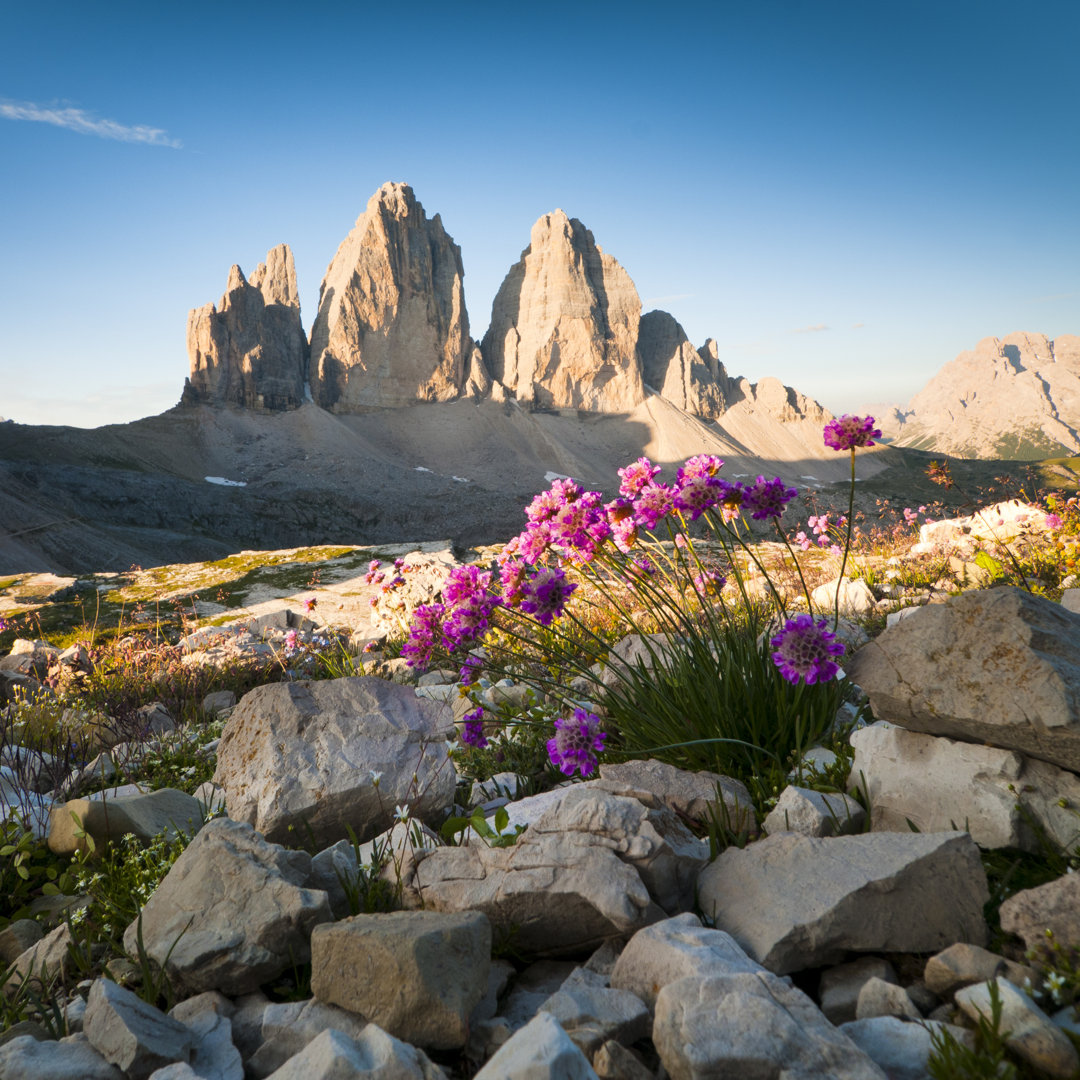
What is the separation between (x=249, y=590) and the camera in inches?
414

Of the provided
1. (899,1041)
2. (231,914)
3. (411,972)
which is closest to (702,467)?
(899,1041)

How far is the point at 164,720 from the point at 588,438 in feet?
340

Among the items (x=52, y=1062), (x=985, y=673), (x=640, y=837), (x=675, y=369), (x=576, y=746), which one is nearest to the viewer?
(x=52, y=1062)

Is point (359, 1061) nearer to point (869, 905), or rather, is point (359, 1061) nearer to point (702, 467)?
point (869, 905)

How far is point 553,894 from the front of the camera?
215 centimetres

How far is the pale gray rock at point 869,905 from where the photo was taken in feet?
6.60

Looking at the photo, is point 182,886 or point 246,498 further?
point 246,498

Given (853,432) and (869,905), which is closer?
(869,905)

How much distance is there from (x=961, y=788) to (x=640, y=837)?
4.44 feet

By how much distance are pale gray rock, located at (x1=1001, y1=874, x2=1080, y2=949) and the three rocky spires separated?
97.8 m

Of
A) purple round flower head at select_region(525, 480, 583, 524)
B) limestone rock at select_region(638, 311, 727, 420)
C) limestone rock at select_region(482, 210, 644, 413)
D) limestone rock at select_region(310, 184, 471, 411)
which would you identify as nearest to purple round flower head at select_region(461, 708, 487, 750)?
purple round flower head at select_region(525, 480, 583, 524)

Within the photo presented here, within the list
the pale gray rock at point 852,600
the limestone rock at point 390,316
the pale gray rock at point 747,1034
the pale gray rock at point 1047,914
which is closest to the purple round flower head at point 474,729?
the pale gray rock at point 747,1034

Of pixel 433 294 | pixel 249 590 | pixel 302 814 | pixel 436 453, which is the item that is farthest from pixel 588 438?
pixel 302 814

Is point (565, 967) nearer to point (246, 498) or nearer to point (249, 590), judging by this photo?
point (249, 590)
